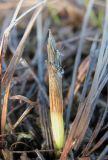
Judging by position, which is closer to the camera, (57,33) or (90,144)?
(90,144)

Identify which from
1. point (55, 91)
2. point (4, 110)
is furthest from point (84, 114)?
point (4, 110)

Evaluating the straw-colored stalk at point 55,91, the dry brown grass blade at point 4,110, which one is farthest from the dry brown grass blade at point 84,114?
the dry brown grass blade at point 4,110

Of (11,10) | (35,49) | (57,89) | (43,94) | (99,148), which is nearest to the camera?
(57,89)

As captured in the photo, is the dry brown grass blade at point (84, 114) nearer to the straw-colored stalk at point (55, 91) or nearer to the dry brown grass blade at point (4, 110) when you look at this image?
the straw-colored stalk at point (55, 91)

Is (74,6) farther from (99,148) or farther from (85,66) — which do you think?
(99,148)

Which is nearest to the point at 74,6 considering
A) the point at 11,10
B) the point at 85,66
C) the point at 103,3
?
the point at 103,3

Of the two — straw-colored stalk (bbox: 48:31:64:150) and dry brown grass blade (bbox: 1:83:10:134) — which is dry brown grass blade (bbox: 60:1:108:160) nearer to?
straw-colored stalk (bbox: 48:31:64:150)

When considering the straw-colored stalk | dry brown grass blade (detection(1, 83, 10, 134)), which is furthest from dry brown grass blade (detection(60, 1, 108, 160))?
dry brown grass blade (detection(1, 83, 10, 134))

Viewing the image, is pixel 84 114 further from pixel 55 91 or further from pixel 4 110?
pixel 4 110
